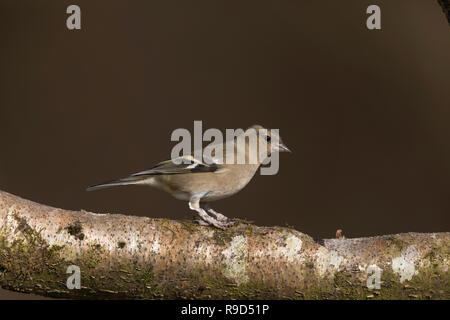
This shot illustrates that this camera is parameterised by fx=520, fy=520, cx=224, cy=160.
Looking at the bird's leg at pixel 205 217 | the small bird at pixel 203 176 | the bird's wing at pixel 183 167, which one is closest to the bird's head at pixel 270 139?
the small bird at pixel 203 176

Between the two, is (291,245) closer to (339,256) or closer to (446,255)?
(339,256)

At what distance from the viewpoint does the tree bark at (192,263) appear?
41.6 inches

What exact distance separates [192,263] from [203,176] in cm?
30

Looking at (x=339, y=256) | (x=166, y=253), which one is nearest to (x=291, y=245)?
(x=339, y=256)

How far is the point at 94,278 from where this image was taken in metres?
1.06

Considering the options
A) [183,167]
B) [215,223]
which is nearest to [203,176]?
[183,167]

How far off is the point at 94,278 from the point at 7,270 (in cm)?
18

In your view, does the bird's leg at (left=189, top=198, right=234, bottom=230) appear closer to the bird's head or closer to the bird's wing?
the bird's wing

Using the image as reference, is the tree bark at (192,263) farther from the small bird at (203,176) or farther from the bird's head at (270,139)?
the bird's head at (270,139)

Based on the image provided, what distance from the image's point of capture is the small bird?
1.34 metres

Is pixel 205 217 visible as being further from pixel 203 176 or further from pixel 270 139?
pixel 270 139

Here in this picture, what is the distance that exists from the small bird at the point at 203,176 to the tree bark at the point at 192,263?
0.21 metres

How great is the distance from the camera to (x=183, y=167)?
1364mm

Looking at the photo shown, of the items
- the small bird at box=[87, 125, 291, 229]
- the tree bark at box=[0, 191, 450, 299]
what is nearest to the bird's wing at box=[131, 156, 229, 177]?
the small bird at box=[87, 125, 291, 229]
